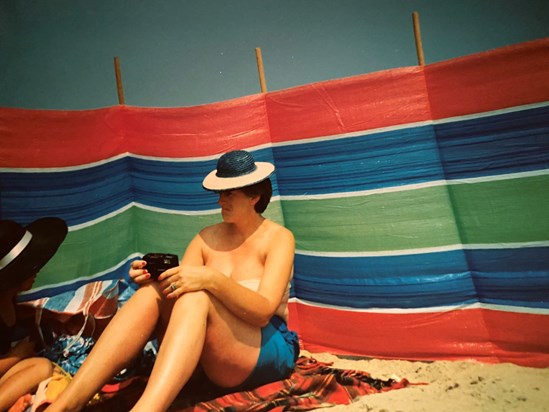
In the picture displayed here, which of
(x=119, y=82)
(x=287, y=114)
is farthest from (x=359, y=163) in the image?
(x=119, y=82)

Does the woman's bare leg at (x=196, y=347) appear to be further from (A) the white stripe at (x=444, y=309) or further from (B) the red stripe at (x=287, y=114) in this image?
(B) the red stripe at (x=287, y=114)

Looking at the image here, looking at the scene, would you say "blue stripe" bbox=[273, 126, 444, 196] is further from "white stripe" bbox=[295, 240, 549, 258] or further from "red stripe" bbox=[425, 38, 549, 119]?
"white stripe" bbox=[295, 240, 549, 258]

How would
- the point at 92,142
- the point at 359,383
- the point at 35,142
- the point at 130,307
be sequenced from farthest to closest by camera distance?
the point at 92,142, the point at 35,142, the point at 359,383, the point at 130,307

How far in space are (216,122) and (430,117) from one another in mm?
1583

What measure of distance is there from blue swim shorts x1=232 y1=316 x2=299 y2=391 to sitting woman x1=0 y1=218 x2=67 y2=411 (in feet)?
3.25

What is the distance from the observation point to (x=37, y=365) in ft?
6.43

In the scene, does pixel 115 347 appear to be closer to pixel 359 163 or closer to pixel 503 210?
pixel 359 163

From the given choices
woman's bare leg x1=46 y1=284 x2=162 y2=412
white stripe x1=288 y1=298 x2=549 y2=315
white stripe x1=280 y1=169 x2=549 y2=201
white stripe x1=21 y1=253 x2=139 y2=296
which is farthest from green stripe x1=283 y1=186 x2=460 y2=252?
woman's bare leg x1=46 y1=284 x2=162 y2=412

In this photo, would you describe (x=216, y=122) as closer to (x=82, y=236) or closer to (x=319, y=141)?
(x=319, y=141)

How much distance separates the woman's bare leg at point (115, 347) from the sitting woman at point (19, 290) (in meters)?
0.44

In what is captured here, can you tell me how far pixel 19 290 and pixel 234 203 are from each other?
4.08ft

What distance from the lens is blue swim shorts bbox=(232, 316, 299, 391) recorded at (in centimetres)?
192

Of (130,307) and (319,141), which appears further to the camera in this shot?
(319,141)

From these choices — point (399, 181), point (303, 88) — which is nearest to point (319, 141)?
point (303, 88)
